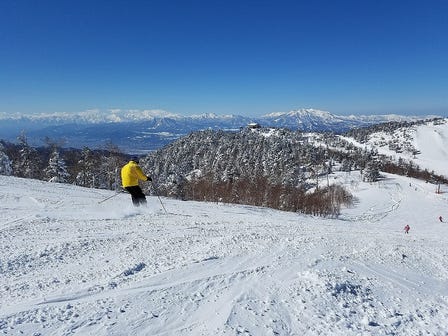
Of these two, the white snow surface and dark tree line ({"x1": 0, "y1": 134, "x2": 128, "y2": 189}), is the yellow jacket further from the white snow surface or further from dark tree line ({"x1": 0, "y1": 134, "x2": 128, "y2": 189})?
dark tree line ({"x1": 0, "y1": 134, "x2": 128, "y2": 189})

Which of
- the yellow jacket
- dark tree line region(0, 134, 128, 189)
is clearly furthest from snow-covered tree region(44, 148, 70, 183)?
the yellow jacket

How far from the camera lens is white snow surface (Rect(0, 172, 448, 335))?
5062 mm

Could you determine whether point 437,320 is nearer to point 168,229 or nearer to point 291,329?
point 291,329

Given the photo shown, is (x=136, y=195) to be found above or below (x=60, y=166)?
above

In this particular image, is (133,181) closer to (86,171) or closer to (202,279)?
(202,279)

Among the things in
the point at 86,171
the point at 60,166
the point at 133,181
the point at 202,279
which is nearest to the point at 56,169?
the point at 60,166

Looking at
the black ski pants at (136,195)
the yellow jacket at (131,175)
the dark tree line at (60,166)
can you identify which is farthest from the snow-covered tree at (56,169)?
the black ski pants at (136,195)

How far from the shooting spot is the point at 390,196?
4109 inches

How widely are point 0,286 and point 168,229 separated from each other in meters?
5.06

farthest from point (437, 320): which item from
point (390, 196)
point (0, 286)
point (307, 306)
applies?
point (390, 196)

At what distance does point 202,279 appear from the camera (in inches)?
258

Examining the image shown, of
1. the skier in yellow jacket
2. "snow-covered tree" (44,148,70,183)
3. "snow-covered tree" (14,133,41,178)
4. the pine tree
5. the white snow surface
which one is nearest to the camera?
the white snow surface

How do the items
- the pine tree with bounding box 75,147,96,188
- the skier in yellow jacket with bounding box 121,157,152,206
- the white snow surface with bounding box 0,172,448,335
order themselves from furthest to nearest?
the pine tree with bounding box 75,147,96,188 < the skier in yellow jacket with bounding box 121,157,152,206 < the white snow surface with bounding box 0,172,448,335

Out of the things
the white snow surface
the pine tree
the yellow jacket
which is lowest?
the pine tree
